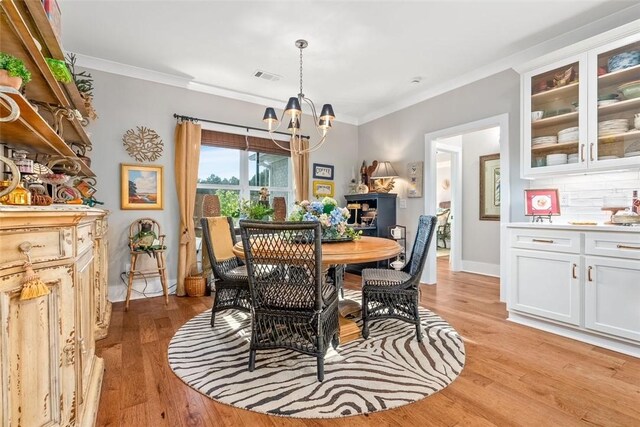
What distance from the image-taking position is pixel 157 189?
12.2 feet

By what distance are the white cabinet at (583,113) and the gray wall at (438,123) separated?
358mm

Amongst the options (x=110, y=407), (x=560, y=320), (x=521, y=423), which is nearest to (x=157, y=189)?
(x=110, y=407)

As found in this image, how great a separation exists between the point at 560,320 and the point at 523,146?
63.5 inches

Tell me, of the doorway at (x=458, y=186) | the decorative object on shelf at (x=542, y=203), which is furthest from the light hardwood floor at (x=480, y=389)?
the doorway at (x=458, y=186)

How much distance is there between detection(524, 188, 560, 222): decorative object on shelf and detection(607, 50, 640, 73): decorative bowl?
106cm

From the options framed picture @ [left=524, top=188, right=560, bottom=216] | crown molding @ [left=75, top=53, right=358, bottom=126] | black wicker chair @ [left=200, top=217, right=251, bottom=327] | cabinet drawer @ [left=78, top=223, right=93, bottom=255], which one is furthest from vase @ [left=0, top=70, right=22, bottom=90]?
framed picture @ [left=524, top=188, right=560, bottom=216]

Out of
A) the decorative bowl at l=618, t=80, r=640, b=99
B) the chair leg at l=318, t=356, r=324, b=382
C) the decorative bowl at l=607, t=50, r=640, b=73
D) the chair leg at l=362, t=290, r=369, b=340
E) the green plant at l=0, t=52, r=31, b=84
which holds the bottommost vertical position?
the chair leg at l=318, t=356, r=324, b=382

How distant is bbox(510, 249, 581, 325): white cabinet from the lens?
2.44 m

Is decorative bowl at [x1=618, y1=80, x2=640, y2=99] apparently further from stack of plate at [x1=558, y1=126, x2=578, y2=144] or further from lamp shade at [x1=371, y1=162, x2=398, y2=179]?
lamp shade at [x1=371, y1=162, x2=398, y2=179]

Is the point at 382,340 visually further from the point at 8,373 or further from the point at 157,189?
the point at 157,189

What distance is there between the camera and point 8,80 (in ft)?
4.04

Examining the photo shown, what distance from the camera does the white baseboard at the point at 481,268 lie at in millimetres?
4730

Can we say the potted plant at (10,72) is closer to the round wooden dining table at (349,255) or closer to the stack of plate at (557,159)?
the round wooden dining table at (349,255)

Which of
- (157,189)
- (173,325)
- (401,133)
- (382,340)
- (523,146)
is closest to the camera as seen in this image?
(382,340)
